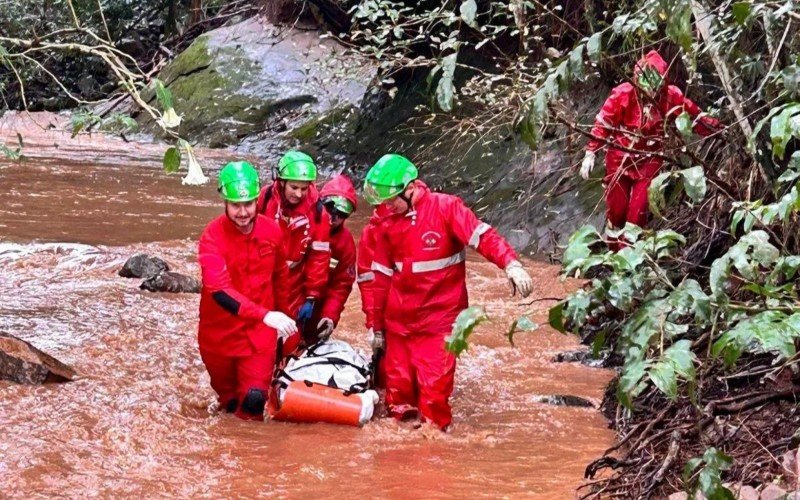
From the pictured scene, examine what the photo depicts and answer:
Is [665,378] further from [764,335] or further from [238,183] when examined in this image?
[238,183]

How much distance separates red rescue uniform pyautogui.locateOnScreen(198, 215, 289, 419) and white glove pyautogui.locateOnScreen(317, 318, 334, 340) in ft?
1.49

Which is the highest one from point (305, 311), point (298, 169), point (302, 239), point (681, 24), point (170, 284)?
point (681, 24)

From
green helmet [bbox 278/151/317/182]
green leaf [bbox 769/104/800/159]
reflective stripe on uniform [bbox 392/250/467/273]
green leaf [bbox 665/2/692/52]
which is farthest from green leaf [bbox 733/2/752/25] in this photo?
green helmet [bbox 278/151/317/182]

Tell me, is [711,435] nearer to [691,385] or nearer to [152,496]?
[691,385]

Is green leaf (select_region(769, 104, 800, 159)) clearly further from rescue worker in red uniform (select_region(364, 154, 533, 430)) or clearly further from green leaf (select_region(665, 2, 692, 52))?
rescue worker in red uniform (select_region(364, 154, 533, 430))

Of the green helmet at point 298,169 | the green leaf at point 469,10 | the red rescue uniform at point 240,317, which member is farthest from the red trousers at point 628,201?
the green leaf at point 469,10

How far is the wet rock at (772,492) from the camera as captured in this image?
10.8ft

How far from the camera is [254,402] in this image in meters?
5.57

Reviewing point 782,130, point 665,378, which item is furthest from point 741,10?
point 665,378

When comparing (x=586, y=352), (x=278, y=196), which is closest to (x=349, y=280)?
(x=278, y=196)

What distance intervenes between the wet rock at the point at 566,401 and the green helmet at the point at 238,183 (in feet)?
6.74

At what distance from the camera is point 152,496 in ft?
14.4

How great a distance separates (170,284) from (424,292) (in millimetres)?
3777

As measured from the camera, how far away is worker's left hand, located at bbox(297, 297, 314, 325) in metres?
6.12
